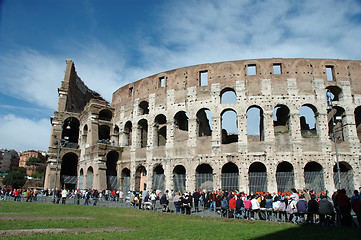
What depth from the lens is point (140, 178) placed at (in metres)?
27.1

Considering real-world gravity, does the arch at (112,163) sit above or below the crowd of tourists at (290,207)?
above

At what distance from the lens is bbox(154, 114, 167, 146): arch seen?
1051 inches

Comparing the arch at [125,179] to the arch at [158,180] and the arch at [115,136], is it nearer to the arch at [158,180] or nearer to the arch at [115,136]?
the arch at [158,180]

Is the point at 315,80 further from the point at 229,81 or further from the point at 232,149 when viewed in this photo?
the point at 232,149

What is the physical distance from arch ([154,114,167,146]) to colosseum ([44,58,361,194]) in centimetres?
10

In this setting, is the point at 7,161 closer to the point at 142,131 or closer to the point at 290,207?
the point at 142,131

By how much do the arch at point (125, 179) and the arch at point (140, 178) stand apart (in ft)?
3.42

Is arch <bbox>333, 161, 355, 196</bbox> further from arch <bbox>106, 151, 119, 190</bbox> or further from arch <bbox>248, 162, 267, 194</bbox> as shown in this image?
arch <bbox>106, 151, 119, 190</bbox>

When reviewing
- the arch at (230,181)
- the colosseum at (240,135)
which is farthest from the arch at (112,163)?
the arch at (230,181)

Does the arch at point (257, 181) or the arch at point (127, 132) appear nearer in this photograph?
the arch at point (257, 181)

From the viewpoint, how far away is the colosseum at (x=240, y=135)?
21.7 meters

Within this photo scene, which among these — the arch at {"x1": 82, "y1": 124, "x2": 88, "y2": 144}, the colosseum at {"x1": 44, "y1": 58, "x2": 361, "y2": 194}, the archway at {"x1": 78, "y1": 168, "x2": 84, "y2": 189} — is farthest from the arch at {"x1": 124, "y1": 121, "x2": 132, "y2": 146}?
the archway at {"x1": 78, "y1": 168, "x2": 84, "y2": 189}

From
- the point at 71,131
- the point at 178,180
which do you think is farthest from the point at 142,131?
the point at 71,131

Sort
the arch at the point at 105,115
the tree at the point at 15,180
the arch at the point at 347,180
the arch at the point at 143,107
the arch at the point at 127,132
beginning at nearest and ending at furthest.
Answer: the arch at the point at 347,180 → the arch at the point at 143,107 → the arch at the point at 127,132 → the arch at the point at 105,115 → the tree at the point at 15,180
